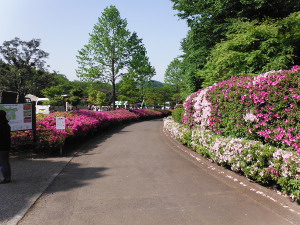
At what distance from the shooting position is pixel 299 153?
443 centimetres

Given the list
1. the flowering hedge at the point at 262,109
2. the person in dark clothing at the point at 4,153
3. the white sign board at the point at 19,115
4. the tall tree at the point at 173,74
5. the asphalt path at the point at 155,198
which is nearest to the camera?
the asphalt path at the point at 155,198

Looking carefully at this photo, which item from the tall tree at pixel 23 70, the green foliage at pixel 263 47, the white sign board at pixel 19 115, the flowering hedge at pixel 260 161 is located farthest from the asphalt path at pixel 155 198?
the tall tree at pixel 23 70

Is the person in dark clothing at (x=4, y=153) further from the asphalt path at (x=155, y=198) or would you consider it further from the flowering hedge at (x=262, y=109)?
the flowering hedge at (x=262, y=109)

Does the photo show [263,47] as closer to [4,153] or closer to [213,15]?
[213,15]

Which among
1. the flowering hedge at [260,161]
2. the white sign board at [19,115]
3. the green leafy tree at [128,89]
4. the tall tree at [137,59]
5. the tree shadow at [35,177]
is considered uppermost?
the tall tree at [137,59]

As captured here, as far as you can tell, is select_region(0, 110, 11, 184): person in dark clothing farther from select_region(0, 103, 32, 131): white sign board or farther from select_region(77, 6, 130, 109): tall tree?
select_region(77, 6, 130, 109): tall tree

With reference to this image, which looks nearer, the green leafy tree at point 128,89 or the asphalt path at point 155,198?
the asphalt path at point 155,198

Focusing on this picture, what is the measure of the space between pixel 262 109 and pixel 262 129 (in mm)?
491

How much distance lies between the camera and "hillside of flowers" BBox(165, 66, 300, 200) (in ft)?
14.8

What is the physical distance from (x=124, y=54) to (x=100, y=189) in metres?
27.1

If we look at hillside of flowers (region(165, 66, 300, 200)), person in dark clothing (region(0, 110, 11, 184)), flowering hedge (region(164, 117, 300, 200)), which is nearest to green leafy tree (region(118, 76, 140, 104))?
hillside of flowers (region(165, 66, 300, 200))

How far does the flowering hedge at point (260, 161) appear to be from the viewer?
13.5 feet

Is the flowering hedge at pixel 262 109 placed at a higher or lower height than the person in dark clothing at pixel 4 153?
higher

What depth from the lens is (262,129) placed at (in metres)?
5.66
